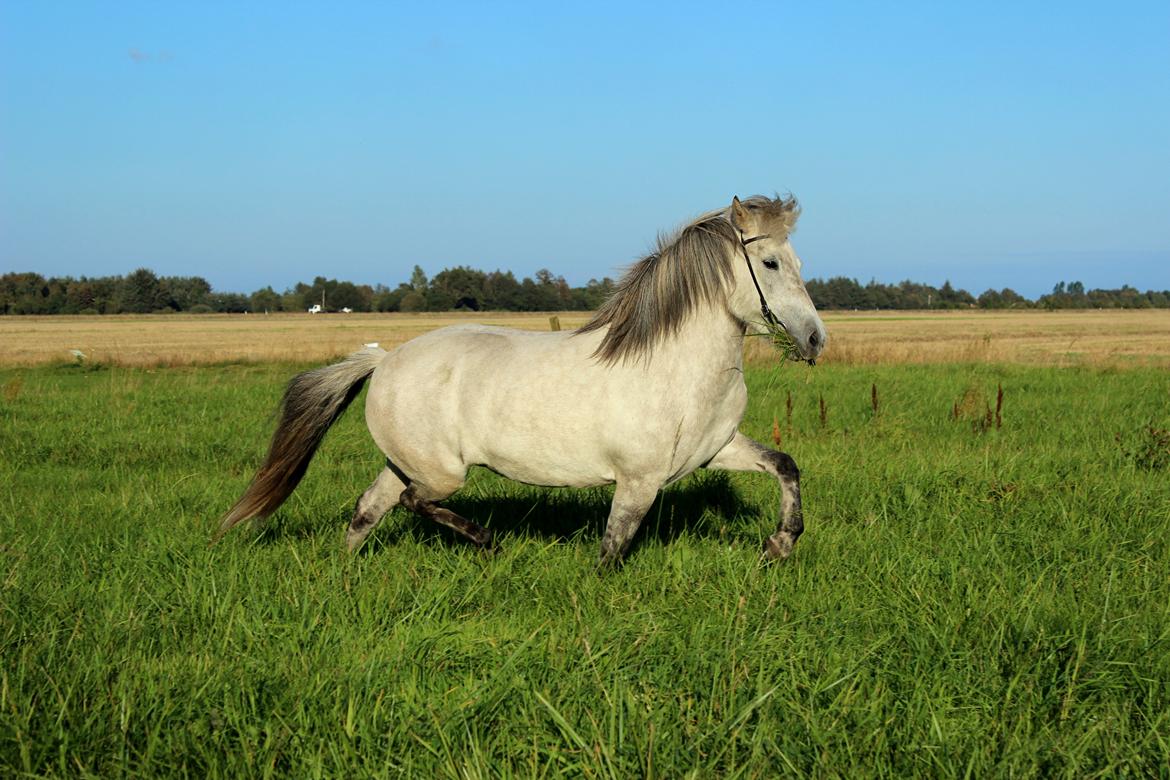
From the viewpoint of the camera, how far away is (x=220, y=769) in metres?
2.87

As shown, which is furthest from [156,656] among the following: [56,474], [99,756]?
[56,474]

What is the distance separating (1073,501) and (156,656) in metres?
6.14

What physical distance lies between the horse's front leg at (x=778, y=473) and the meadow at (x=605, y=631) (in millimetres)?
164

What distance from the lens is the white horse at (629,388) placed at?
4914 mm

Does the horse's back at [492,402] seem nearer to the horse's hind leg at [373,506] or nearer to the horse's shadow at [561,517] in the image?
the horse's hind leg at [373,506]

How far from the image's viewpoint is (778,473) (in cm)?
533

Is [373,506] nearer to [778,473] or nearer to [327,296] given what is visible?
[778,473]

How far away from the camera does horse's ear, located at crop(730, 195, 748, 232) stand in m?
4.83

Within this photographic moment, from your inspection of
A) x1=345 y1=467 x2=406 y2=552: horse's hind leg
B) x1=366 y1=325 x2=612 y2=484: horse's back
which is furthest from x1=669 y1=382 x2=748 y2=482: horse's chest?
x1=345 y1=467 x2=406 y2=552: horse's hind leg

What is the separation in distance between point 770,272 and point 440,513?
2.45 metres

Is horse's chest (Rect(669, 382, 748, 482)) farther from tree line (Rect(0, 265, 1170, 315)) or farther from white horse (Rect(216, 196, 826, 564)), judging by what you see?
tree line (Rect(0, 265, 1170, 315))

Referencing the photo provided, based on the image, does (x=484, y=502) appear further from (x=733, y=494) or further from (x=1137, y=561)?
(x=1137, y=561)

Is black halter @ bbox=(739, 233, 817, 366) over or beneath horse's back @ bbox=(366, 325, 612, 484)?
over

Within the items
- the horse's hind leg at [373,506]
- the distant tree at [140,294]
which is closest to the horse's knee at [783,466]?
the horse's hind leg at [373,506]
